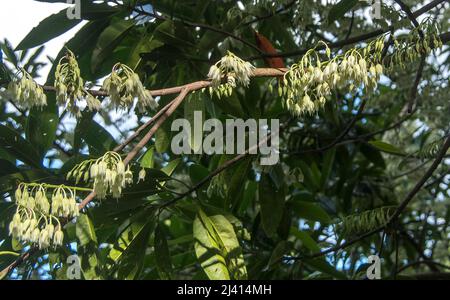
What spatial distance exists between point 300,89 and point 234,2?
1361mm

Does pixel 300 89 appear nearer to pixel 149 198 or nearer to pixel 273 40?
pixel 149 198

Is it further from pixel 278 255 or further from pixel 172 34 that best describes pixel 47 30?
pixel 278 255

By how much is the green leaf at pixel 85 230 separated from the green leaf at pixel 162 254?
471 mm

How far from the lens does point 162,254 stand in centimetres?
264

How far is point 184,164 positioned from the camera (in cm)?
386

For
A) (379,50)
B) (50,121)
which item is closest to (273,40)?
(50,121)

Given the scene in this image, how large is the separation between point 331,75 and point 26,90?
789 mm

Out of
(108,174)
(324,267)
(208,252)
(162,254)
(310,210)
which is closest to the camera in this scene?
(108,174)

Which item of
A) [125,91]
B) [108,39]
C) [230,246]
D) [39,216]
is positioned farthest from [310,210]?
[39,216]

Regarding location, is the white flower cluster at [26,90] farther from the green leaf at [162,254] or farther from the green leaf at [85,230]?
the green leaf at [162,254]

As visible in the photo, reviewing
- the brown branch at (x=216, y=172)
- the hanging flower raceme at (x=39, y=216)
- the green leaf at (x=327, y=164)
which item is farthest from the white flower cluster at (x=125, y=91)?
the green leaf at (x=327, y=164)

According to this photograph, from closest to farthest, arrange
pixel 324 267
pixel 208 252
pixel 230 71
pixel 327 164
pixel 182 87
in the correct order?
pixel 230 71 → pixel 182 87 → pixel 208 252 → pixel 324 267 → pixel 327 164

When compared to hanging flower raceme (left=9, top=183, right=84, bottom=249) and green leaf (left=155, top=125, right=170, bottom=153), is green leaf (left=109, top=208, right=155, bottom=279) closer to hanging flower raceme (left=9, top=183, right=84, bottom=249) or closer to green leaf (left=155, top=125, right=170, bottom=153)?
green leaf (left=155, top=125, right=170, bottom=153)

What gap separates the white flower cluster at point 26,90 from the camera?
185 centimetres
